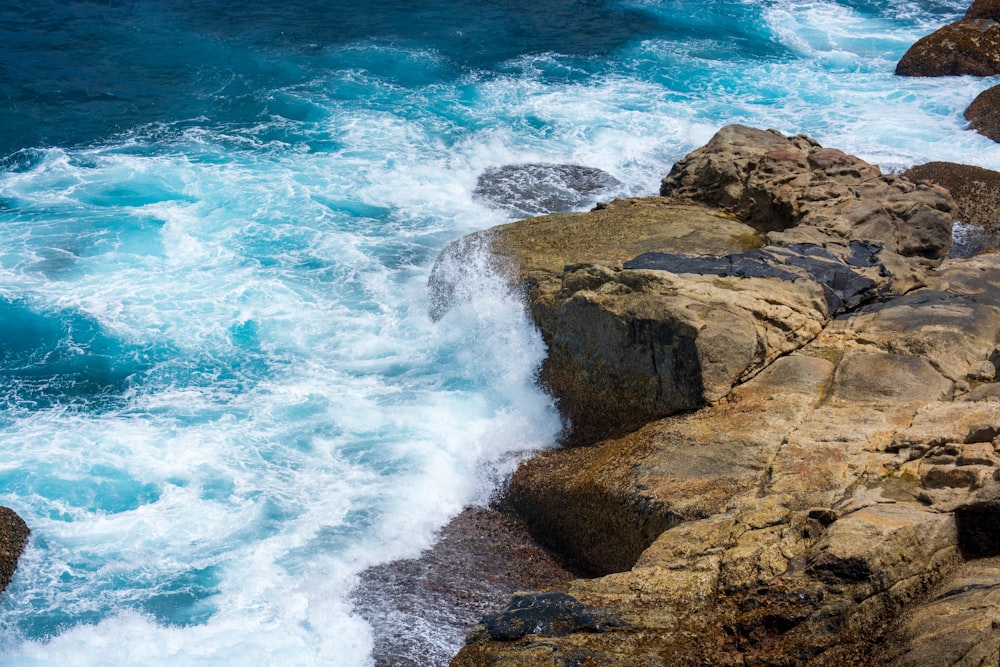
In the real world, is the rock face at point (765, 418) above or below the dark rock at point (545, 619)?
above

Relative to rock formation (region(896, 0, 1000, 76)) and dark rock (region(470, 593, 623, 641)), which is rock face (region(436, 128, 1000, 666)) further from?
rock formation (region(896, 0, 1000, 76))

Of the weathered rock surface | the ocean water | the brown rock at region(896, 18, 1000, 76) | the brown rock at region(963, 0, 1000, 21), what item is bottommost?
the weathered rock surface

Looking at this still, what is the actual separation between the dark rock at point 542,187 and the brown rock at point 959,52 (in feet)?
35.4

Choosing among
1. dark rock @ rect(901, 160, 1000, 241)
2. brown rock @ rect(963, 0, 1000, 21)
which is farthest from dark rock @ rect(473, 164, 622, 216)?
brown rock @ rect(963, 0, 1000, 21)

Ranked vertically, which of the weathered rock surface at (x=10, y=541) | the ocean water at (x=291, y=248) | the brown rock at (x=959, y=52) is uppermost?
the brown rock at (x=959, y=52)

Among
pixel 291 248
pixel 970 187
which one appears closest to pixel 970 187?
pixel 970 187

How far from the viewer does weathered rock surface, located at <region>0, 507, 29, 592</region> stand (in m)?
9.69

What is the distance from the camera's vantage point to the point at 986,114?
2042 centimetres

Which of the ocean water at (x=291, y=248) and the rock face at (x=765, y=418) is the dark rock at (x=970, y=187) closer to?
the ocean water at (x=291, y=248)

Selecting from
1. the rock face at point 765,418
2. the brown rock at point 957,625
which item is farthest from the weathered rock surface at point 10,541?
the brown rock at point 957,625

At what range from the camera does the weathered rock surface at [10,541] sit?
31.8 ft

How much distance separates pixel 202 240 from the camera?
1708 cm

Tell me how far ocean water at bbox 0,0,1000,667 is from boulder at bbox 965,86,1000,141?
399 millimetres

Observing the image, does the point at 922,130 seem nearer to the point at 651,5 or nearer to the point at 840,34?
the point at 840,34
